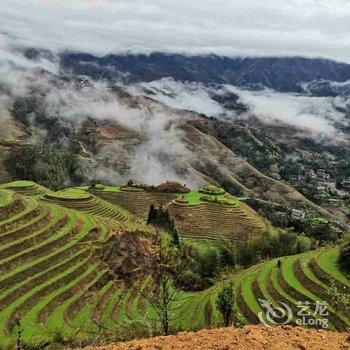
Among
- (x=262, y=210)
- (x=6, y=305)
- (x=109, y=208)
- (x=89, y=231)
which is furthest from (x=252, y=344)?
(x=262, y=210)

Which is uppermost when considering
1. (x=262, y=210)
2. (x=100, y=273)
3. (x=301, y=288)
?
(x=301, y=288)

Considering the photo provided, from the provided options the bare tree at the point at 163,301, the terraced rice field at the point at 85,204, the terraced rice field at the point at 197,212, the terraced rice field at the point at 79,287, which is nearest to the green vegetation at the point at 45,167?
the terraced rice field at the point at 197,212

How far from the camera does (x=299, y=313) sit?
3944cm

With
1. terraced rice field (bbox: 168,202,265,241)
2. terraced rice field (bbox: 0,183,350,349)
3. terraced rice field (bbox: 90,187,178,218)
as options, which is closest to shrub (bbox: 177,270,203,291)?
terraced rice field (bbox: 0,183,350,349)

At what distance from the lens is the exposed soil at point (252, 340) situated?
17406mm

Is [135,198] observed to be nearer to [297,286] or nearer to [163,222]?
[163,222]

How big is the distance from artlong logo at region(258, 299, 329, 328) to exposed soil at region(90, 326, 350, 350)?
17.5 m

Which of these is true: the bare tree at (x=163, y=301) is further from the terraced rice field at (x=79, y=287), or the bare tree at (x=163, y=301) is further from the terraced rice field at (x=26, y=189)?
the terraced rice field at (x=26, y=189)

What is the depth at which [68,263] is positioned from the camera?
56.1m

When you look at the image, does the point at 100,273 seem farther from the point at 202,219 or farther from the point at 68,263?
the point at 202,219

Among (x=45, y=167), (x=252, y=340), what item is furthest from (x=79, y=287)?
(x=45, y=167)

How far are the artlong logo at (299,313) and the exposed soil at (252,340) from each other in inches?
690

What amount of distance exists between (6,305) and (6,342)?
7857 mm

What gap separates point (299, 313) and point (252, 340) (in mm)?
23075
